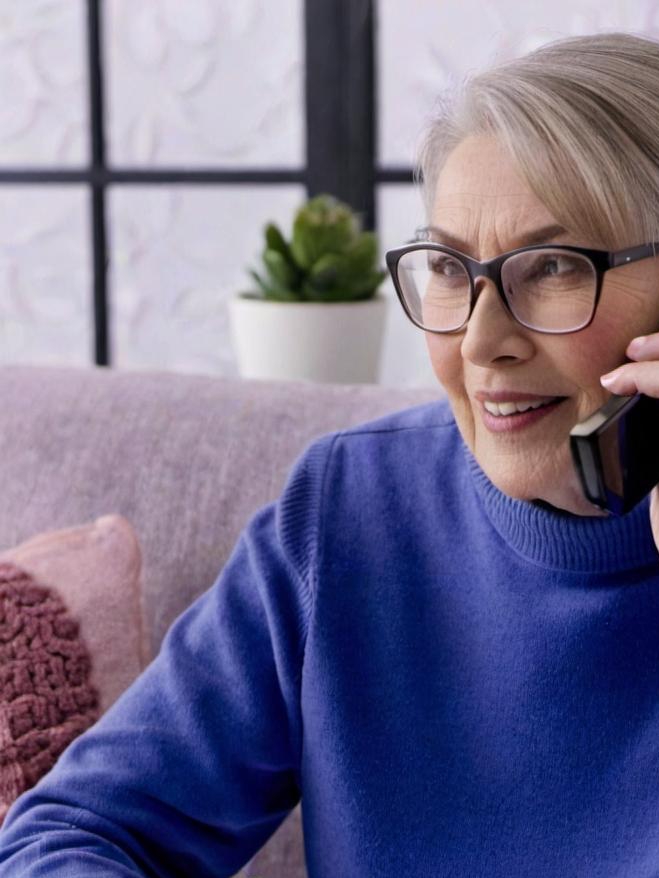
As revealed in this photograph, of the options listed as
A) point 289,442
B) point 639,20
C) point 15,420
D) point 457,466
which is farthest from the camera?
point 639,20

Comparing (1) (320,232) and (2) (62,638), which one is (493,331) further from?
(1) (320,232)

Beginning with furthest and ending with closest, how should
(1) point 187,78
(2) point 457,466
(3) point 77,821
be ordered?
(1) point 187,78 < (2) point 457,466 < (3) point 77,821

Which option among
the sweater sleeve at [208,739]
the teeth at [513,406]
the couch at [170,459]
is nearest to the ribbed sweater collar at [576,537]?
the teeth at [513,406]

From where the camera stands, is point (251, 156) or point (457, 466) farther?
point (251, 156)

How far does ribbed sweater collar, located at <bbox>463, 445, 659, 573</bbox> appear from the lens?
3.78 feet

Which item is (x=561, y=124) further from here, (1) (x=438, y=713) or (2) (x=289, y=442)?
(2) (x=289, y=442)

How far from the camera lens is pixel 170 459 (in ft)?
5.42

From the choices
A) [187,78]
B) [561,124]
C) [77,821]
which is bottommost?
[77,821]

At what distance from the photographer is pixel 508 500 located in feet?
4.00

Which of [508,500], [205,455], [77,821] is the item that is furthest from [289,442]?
[77,821]

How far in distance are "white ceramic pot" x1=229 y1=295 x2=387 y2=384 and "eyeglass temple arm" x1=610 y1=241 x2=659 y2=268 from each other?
105 cm

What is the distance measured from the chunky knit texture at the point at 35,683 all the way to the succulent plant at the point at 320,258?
0.84 meters

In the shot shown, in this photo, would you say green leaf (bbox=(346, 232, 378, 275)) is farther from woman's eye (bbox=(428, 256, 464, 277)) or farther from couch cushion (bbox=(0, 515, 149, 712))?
woman's eye (bbox=(428, 256, 464, 277))

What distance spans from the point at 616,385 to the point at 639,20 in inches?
64.7
